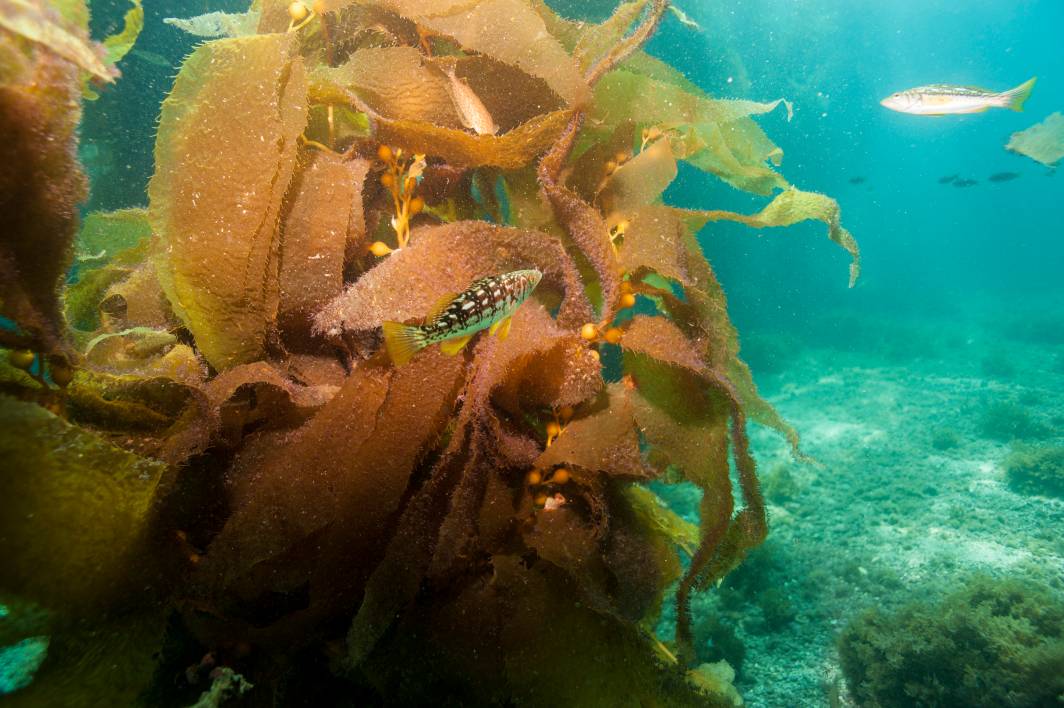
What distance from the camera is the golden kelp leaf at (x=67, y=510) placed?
0.92 meters

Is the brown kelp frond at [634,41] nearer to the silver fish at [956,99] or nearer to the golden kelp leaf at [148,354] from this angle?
the golden kelp leaf at [148,354]

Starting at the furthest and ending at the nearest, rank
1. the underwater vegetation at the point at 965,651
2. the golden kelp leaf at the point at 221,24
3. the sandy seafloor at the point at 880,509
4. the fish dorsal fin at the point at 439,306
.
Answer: the sandy seafloor at the point at 880,509, the underwater vegetation at the point at 965,651, the golden kelp leaf at the point at 221,24, the fish dorsal fin at the point at 439,306

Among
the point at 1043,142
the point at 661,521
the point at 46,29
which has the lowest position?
the point at 1043,142

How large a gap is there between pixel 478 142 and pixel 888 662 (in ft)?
19.6

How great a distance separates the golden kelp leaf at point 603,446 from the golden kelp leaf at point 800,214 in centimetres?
81

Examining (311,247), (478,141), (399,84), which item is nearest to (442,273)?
(311,247)

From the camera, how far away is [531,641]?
4.16ft

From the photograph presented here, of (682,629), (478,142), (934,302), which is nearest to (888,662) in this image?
(682,629)

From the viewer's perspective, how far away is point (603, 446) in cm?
130

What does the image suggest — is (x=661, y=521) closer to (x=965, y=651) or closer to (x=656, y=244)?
(x=656, y=244)

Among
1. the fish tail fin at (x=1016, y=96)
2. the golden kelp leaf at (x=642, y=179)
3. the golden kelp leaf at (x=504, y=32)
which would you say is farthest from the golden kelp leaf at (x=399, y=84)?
the fish tail fin at (x=1016, y=96)

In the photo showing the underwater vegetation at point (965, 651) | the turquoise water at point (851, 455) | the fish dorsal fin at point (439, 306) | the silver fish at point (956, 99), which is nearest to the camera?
the fish dorsal fin at point (439, 306)

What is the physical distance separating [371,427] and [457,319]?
0.35m

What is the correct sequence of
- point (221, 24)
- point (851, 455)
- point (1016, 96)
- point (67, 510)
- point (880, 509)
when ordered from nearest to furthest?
1. point (67, 510)
2. point (221, 24)
3. point (1016, 96)
4. point (880, 509)
5. point (851, 455)
